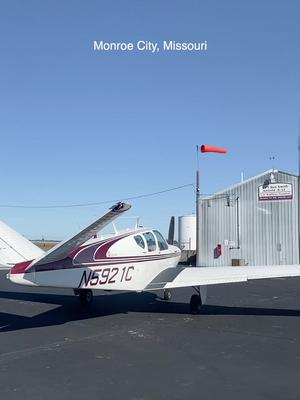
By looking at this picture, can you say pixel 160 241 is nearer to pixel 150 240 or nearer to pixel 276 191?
pixel 150 240

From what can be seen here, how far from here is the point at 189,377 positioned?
732 cm

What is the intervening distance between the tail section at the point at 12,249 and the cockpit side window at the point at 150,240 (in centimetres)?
312

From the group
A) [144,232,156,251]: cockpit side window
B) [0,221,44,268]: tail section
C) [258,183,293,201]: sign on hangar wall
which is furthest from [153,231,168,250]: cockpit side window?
[258,183,293,201]: sign on hangar wall

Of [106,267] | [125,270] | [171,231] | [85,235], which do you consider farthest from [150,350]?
[171,231]

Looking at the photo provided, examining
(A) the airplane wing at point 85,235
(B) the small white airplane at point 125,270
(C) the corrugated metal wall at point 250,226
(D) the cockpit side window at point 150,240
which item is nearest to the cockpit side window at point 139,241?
(B) the small white airplane at point 125,270

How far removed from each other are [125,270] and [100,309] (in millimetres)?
2491

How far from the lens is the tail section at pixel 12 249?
1253 centimetres

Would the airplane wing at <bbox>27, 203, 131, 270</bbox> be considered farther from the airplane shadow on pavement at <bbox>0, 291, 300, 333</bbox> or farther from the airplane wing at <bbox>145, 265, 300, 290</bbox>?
the airplane wing at <bbox>145, 265, 300, 290</bbox>

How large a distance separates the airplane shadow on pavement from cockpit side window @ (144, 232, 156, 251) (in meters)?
1.86

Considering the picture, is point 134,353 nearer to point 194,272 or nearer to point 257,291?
point 194,272

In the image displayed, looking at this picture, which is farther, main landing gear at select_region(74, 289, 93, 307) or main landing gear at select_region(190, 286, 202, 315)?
main landing gear at select_region(74, 289, 93, 307)

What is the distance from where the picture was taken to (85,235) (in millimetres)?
9648

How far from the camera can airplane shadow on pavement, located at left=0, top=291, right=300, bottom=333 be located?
12.8 m

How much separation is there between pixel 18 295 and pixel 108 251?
23.2 feet
